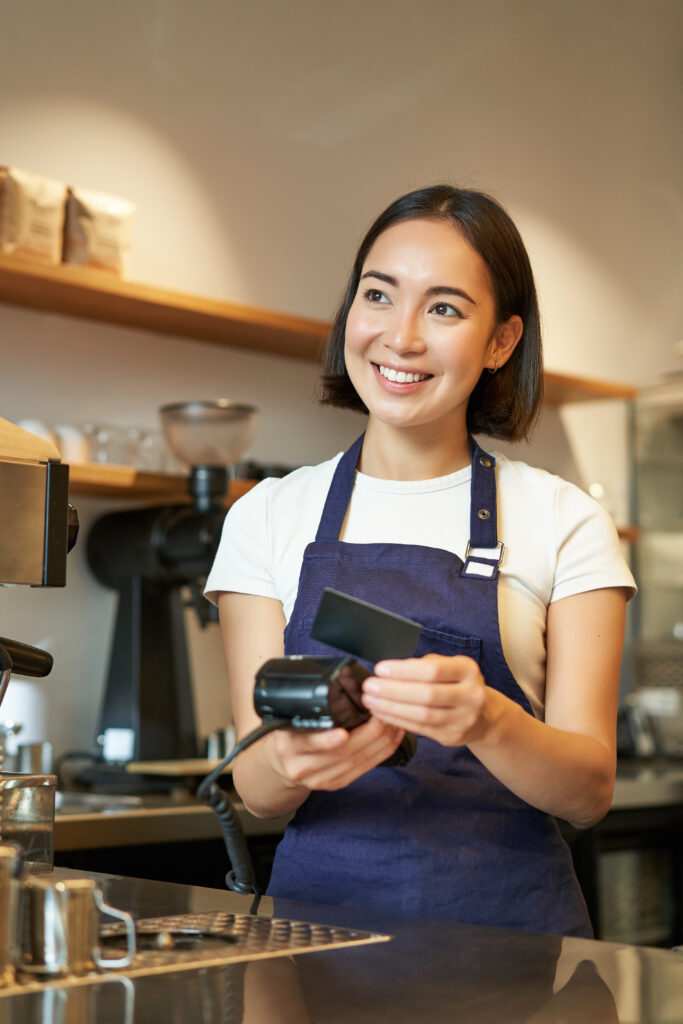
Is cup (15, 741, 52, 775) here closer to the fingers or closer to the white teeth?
the white teeth

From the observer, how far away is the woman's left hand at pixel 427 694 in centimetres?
103

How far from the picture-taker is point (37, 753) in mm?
2455

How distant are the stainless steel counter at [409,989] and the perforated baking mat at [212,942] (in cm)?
2

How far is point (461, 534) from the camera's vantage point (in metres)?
1.46

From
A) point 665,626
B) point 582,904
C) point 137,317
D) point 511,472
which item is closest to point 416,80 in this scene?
point 137,317

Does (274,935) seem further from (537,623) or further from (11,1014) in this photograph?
→ (537,623)

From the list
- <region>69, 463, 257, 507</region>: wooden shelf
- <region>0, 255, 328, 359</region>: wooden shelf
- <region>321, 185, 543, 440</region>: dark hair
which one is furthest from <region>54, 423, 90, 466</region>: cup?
<region>321, 185, 543, 440</region>: dark hair

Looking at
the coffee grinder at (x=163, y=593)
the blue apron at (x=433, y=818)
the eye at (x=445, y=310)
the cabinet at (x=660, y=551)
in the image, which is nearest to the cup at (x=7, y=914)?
the blue apron at (x=433, y=818)

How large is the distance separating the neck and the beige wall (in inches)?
59.8

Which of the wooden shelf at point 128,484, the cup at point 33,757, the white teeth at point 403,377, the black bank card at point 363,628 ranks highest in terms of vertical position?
the wooden shelf at point 128,484

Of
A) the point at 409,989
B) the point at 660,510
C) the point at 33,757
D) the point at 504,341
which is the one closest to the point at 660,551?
the point at 660,510

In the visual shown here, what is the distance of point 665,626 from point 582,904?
2914mm

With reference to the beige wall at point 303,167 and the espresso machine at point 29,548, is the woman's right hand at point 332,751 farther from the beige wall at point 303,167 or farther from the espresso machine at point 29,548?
Result: the beige wall at point 303,167

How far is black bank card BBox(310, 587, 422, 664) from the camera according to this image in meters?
0.99
